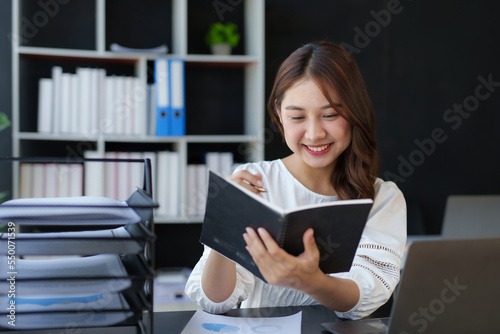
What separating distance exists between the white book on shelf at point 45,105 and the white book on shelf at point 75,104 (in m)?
0.10

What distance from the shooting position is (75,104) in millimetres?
2830

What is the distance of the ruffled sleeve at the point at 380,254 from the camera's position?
4.34 feet

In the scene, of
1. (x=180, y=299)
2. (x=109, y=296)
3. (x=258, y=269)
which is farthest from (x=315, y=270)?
(x=180, y=299)

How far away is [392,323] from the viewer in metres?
0.95

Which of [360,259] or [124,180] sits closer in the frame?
[360,259]

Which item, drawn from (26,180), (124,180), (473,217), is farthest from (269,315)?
(26,180)

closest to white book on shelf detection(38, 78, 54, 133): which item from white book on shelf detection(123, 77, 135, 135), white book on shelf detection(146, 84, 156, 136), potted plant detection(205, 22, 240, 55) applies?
white book on shelf detection(123, 77, 135, 135)

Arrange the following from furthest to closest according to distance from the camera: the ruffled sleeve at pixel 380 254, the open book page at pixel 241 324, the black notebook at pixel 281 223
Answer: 1. the ruffled sleeve at pixel 380 254
2. the open book page at pixel 241 324
3. the black notebook at pixel 281 223

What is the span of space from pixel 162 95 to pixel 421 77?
5.73ft

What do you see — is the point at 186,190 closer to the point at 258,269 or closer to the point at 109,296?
the point at 258,269

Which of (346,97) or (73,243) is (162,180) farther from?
(73,243)

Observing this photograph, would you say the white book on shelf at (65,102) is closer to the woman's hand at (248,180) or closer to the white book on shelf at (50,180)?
the white book on shelf at (50,180)

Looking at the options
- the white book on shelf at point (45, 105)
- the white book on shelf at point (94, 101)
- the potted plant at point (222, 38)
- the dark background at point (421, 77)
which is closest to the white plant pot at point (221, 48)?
the potted plant at point (222, 38)

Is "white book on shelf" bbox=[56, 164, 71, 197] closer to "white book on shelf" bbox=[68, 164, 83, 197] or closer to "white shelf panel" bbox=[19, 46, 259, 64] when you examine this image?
"white book on shelf" bbox=[68, 164, 83, 197]
